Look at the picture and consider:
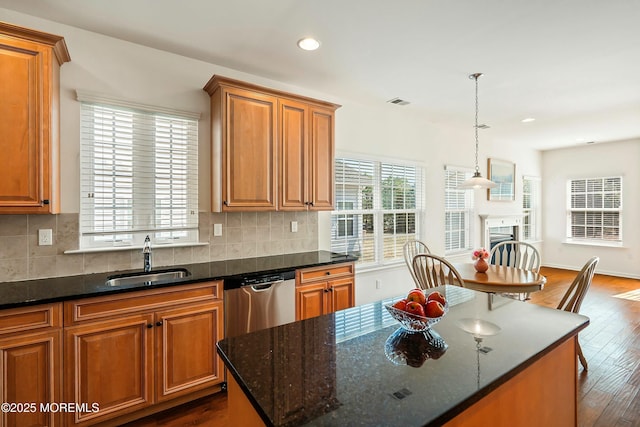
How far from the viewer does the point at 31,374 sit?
1.80 metres

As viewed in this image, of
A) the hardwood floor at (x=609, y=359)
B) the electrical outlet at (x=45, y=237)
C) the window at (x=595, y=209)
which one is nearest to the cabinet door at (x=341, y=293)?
the hardwood floor at (x=609, y=359)

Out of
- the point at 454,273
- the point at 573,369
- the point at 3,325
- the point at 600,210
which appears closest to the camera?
the point at 573,369

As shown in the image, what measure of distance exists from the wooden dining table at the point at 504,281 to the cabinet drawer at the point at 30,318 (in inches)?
122

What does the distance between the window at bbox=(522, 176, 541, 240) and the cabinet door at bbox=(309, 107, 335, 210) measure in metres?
5.70

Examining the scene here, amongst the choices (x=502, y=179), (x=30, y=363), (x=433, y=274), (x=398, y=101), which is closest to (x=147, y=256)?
(x=30, y=363)

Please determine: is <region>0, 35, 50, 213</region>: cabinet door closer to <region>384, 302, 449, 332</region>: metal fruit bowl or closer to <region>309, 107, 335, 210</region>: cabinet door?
<region>309, 107, 335, 210</region>: cabinet door

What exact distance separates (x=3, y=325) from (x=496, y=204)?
6.89 meters

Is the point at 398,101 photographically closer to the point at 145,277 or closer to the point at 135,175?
the point at 135,175

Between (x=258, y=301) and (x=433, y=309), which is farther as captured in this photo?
(x=258, y=301)

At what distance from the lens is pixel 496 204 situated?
6250 millimetres

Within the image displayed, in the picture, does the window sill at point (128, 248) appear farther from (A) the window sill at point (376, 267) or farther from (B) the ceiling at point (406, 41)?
(A) the window sill at point (376, 267)

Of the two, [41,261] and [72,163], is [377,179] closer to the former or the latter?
[72,163]

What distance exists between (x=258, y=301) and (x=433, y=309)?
1.60 metres

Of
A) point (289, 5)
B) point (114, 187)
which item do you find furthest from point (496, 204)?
point (114, 187)
